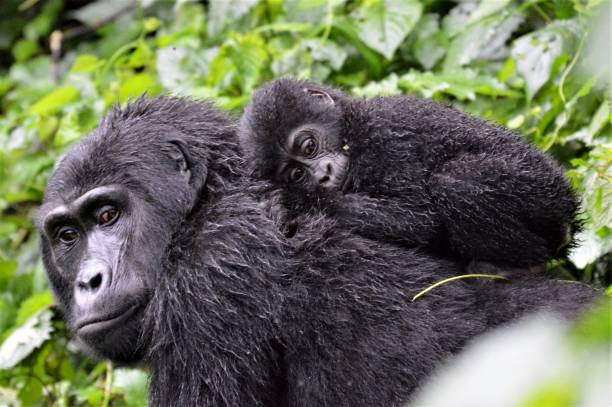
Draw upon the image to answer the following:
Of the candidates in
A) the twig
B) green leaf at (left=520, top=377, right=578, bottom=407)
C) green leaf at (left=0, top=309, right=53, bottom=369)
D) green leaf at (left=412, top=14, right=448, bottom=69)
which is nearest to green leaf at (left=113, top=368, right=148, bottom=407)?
green leaf at (left=0, top=309, right=53, bottom=369)

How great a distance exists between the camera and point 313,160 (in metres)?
3.36

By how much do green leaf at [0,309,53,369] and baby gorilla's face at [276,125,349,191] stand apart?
6.44 ft

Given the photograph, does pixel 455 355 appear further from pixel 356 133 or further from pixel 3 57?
pixel 3 57

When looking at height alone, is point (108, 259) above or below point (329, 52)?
above

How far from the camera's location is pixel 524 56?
4.66 metres

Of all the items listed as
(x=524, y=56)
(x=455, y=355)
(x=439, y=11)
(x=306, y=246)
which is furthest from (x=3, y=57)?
(x=455, y=355)

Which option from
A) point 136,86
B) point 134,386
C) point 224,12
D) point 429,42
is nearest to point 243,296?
point 134,386

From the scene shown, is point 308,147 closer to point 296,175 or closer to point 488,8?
point 296,175

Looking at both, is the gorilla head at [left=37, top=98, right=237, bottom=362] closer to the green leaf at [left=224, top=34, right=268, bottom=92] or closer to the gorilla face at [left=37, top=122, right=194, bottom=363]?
the gorilla face at [left=37, top=122, right=194, bottom=363]

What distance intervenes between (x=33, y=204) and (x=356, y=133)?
389 cm

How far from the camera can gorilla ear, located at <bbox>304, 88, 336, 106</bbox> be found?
11.7ft

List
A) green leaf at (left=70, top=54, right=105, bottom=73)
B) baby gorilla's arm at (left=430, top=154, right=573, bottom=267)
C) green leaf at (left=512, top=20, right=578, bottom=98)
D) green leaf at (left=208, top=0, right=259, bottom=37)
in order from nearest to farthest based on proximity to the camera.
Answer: baby gorilla's arm at (left=430, top=154, right=573, bottom=267), green leaf at (left=512, top=20, right=578, bottom=98), green leaf at (left=208, top=0, right=259, bottom=37), green leaf at (left=70, top=54, right=105, bottom=73)

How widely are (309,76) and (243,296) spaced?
8.27 ft

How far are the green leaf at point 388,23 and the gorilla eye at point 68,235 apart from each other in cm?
248
